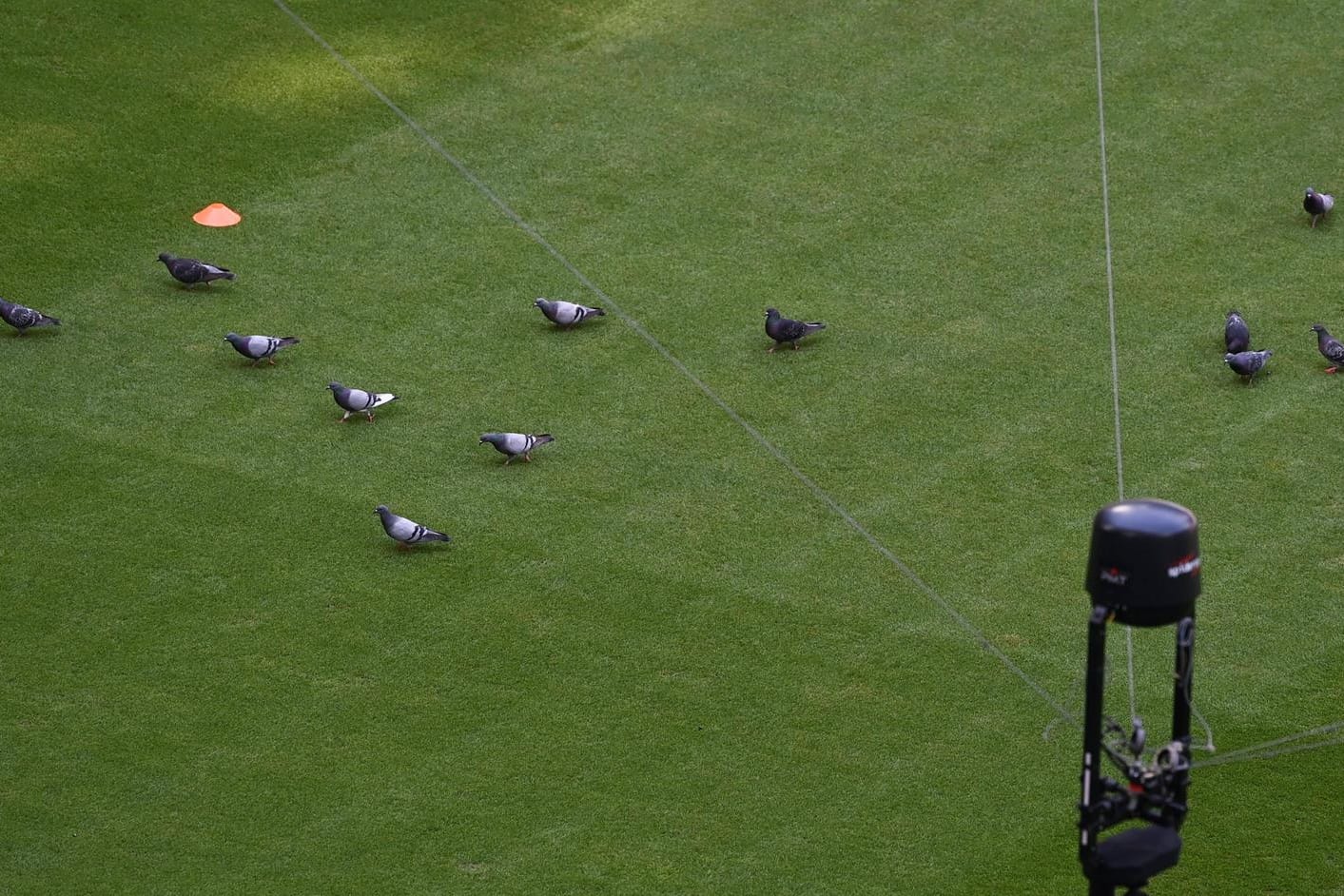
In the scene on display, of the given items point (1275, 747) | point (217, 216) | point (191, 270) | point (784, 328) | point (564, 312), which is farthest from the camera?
point (217, 216)

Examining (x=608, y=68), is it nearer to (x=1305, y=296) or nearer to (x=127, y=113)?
(x=127, y=113)

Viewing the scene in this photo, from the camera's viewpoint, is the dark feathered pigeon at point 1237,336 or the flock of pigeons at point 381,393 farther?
the dark feathered pigeon at point 1237,336

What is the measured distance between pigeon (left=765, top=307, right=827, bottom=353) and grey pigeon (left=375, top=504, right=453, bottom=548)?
4067 mm

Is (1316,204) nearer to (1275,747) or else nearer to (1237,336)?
(1237,336)

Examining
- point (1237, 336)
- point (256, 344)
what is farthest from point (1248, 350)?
point (256, 344)

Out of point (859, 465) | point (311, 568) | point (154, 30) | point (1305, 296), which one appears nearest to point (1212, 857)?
point (859, 465)

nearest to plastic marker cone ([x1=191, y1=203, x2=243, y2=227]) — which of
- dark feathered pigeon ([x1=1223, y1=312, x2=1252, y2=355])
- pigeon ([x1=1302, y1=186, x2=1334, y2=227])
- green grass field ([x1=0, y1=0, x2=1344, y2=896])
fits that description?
Result: green grass field ([x1=0, y1=0, x2=1344, y2=896])

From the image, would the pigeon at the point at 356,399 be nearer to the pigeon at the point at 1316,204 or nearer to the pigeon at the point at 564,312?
the pigeon at the point at 564,312

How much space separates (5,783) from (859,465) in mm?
7095

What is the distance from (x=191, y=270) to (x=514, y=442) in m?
4.32

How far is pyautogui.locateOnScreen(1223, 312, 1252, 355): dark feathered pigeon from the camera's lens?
57.1 feet

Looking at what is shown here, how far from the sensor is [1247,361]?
1700 cm

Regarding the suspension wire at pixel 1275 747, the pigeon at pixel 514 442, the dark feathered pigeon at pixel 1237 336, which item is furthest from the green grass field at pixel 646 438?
the dark feathered pigeon at pixel 1237 336

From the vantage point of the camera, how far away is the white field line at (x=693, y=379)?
13.9 m
